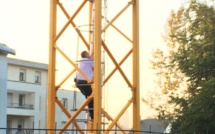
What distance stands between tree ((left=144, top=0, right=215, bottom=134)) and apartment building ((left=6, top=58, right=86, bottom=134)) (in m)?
23.8

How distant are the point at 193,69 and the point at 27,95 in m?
32.5

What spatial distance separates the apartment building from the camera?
180 feet

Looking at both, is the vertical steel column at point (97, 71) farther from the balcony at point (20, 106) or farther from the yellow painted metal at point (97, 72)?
the balcony at point (20, 106)

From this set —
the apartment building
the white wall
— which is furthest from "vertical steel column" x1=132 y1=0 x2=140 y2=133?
the apartment building

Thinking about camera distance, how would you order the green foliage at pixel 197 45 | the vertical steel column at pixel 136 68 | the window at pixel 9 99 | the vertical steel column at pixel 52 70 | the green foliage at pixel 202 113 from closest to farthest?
1. the vertical steel column at pixel 52 70
2. the vertical steel column at pixel 136 68
3. the green foliage at pixel 202 113
4. the green foliage at pixel 197 45
5. the window at pixel 9 99

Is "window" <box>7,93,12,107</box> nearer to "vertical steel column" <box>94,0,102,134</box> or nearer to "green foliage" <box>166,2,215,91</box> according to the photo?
"green foliage" <box>166,2,215,91</box>

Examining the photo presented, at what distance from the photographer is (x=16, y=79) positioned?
182 feet

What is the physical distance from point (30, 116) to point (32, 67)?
5084 millimetres

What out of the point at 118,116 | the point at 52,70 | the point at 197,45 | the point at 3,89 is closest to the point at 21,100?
the point at 197,45

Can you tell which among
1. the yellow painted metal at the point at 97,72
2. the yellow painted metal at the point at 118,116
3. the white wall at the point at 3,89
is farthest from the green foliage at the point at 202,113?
the yellow painted metal at the point at 97,72

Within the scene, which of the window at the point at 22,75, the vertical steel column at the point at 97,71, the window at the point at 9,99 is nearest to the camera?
the vertical steel column at the point at 97,71

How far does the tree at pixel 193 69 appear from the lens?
24969mm

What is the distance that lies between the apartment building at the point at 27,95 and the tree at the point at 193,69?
2378 cm

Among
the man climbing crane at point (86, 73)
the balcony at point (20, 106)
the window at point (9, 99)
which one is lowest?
the man climbing crane at point (86, 73)
